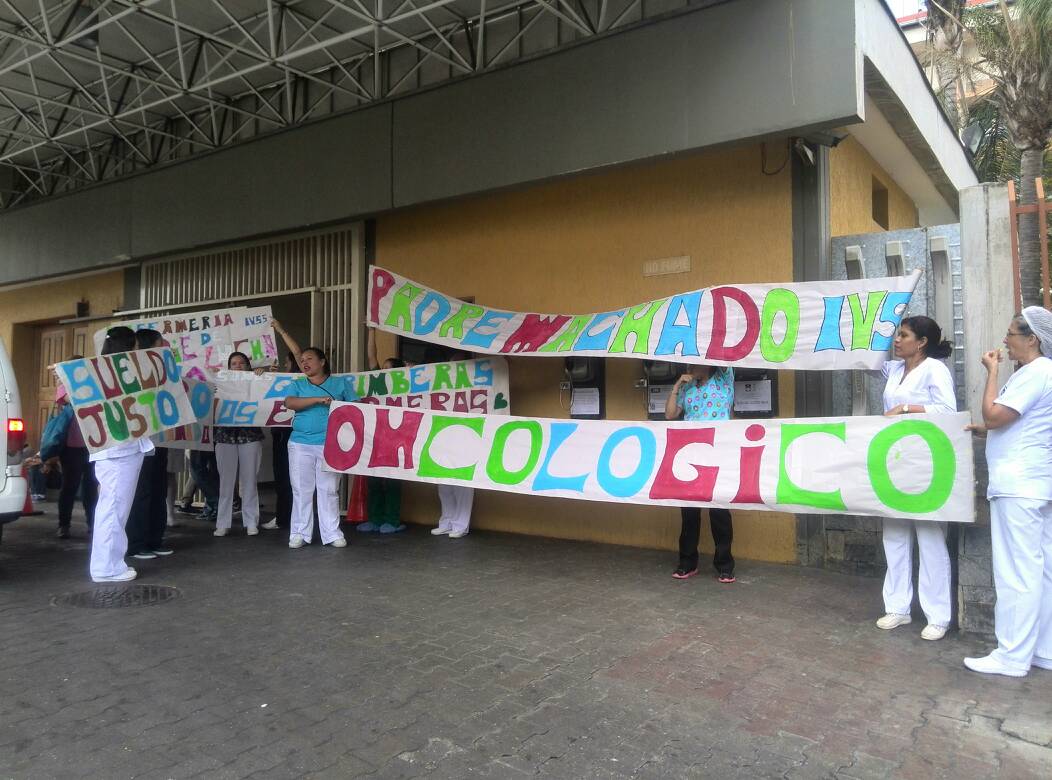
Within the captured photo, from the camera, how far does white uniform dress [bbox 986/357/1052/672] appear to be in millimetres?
3924

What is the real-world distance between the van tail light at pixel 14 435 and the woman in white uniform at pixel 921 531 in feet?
21.1

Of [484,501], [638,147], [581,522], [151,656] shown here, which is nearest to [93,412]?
[151,656]

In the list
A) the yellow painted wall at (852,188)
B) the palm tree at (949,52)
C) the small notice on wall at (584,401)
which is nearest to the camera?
the yellow painted wall at (852,188)

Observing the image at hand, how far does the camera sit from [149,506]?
6.88 metres

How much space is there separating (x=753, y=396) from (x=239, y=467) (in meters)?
5.52

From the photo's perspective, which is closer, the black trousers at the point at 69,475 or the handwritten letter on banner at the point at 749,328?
the handwritten letter on banner at the point at 749,328

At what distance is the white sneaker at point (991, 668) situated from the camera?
3932 millimetres

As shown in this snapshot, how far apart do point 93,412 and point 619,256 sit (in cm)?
488

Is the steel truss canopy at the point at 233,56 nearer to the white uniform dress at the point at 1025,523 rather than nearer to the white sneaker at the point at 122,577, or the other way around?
the white uniform dress at the point at 1025,523

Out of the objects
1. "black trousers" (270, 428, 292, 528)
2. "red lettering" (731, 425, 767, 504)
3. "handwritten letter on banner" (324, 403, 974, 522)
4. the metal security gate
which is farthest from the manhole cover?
"red lettering" (731, 425, 767, 504)

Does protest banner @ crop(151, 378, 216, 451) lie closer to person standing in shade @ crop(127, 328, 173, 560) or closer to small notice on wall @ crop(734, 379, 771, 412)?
person standing in shade @ crop(127, 328, 173, 560)

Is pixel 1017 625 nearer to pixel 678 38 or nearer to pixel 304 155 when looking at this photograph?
pixel 678 38

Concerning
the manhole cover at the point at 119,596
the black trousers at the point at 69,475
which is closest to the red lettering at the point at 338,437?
the manhole cover at the point at 119,596

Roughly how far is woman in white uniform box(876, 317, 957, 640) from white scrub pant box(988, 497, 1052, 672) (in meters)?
0.48
